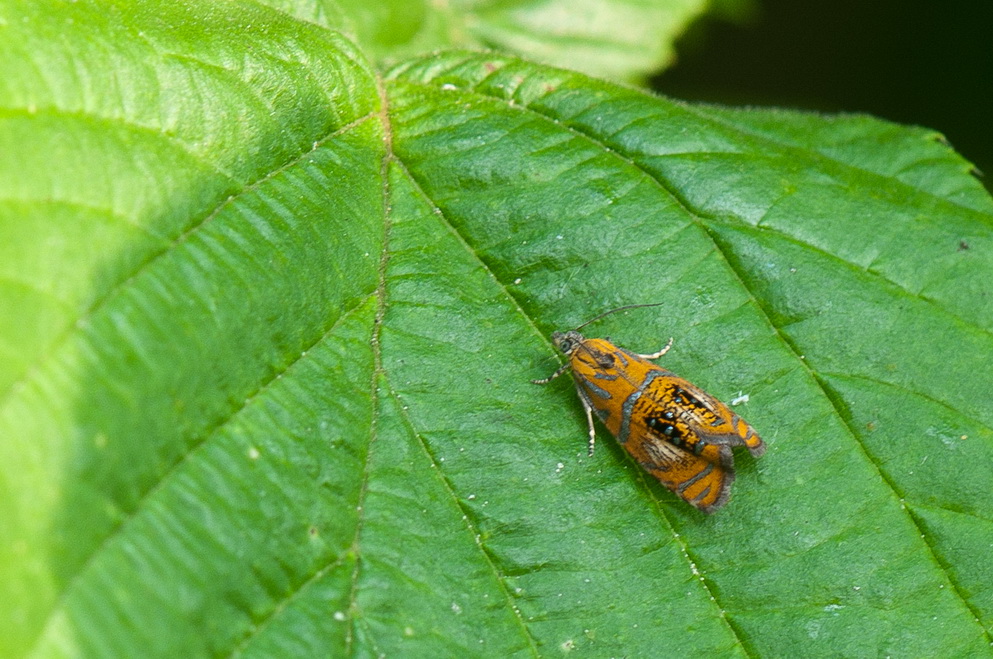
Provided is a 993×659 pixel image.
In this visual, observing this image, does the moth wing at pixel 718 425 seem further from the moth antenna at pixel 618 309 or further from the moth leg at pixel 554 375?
the moth leg at pixel 554 375

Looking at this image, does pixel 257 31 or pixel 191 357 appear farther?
pixel 257 31

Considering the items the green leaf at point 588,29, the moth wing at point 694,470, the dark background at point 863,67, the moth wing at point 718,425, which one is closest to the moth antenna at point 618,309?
the moth wing at point 718,425

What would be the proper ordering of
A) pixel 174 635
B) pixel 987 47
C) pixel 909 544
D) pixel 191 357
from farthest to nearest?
pixel 987 47 < pixel 909 544 < pixel 191 357 < pixel 174 635

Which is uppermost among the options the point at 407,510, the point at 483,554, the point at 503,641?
the point at 407,510

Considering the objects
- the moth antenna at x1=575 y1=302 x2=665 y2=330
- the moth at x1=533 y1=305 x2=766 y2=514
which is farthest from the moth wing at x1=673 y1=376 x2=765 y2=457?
the moth antenna at x1=575 y1=302 x2=665 y2=330

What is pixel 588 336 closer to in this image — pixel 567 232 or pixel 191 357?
pixel 567 232

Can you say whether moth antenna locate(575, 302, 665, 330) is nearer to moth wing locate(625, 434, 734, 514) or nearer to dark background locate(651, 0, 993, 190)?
moth wing locate(625, 434, 734, 514)

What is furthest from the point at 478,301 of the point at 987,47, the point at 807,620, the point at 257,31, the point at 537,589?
the point at 987,47
